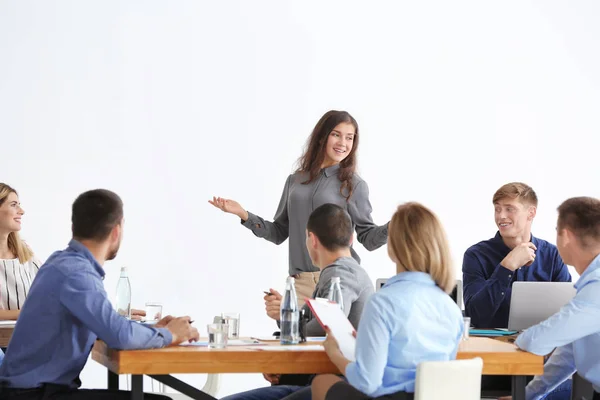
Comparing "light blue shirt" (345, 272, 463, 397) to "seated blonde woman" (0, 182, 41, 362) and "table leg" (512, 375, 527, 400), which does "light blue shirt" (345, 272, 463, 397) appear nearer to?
"table leg" (512, 375, 527, 400)

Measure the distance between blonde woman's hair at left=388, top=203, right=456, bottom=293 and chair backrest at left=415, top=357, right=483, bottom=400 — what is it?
10.0 inches

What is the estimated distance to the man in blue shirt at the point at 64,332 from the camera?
7.93ft

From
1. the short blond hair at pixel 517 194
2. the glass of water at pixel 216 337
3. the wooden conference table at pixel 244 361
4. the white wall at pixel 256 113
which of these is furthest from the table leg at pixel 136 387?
the white wall at pixel 256 113

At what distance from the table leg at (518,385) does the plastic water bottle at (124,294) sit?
1.51 metres

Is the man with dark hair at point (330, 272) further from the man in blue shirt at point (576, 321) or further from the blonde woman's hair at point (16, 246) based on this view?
the blonde woman's hair at point (16, 246)

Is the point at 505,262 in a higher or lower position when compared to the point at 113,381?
higher

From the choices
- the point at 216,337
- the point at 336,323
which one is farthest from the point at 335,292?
the point at 216,337

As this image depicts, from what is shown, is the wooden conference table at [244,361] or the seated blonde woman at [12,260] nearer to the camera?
the wooden conference table at [244,361]

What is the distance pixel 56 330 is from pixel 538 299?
1.76m

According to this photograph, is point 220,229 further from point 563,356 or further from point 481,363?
point 481,363

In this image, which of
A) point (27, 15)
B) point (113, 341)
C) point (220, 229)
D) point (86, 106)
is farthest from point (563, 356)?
point (27, 15)

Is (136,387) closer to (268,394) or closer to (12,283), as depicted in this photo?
(268,394)

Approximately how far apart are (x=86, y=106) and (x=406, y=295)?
3.59 meters

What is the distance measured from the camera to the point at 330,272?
301 cm
